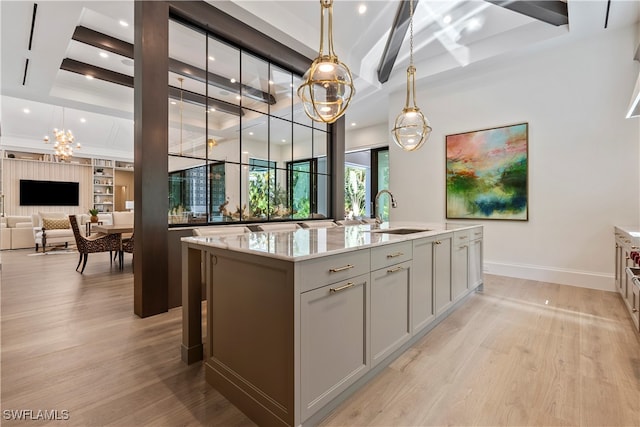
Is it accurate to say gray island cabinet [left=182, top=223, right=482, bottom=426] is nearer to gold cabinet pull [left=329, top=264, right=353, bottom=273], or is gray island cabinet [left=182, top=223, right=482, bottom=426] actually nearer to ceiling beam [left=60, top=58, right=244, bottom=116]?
gold cabinet pull [left=329, top=264, right=353, bottom=273]

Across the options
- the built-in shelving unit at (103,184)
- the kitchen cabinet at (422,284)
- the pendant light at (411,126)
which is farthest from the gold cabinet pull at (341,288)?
the built-in shelving unit at (103,184)

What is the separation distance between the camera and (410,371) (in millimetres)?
1889

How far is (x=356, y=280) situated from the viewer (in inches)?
62.5

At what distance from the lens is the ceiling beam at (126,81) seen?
3.46m

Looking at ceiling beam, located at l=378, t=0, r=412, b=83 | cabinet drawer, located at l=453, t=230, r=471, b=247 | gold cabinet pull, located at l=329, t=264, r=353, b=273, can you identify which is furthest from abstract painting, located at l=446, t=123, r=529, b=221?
gold cabinet pull, located at l=329, t=264, r=353, b=273

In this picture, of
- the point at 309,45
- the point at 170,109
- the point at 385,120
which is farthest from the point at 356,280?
the point at 385,120

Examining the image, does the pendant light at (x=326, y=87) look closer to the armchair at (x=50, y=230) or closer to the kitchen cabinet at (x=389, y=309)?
the kitchen cabinet at (x=389, y=309)

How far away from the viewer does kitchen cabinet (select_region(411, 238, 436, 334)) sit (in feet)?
7.04

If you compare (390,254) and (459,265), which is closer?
(390,254)

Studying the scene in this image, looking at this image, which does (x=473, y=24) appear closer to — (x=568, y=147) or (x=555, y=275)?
(x=568, y=147)

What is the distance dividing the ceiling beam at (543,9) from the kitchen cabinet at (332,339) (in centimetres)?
417

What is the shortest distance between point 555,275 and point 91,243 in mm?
7216

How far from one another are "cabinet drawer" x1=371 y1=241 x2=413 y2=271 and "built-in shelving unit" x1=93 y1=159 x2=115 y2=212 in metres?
11.7

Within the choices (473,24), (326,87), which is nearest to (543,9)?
(473,24)
